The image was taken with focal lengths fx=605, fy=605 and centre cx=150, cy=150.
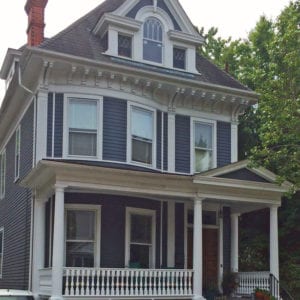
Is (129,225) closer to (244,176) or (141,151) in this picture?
(141,151)

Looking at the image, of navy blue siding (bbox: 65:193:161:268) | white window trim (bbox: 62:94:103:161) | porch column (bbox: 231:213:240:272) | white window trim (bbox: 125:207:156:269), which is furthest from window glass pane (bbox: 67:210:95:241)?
porch column (bbox: 231:213:240:272)

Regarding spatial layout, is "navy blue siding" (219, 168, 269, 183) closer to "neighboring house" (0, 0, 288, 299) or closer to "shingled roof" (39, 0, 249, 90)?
"neighboring house" (0, 0, 288, 299)

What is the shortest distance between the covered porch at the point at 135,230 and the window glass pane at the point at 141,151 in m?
1.17

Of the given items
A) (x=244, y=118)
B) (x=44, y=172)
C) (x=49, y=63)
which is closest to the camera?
(x=44, y=172)

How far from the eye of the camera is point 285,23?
62.5 ft

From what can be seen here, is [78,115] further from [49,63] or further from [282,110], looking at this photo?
[282,110]

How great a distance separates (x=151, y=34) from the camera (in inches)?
773

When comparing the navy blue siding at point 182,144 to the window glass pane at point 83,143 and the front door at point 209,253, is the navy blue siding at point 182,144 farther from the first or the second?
the window glass pane at point 83,143

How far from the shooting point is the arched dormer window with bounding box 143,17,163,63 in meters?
19.5

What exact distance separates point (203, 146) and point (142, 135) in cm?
250

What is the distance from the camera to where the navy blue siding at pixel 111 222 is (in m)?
17.1

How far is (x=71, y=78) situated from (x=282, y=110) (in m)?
6.13

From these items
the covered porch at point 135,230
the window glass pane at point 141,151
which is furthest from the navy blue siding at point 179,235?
the window glass pane at point 141,151

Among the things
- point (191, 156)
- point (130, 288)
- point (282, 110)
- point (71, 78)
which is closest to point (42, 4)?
point (71, 78)
